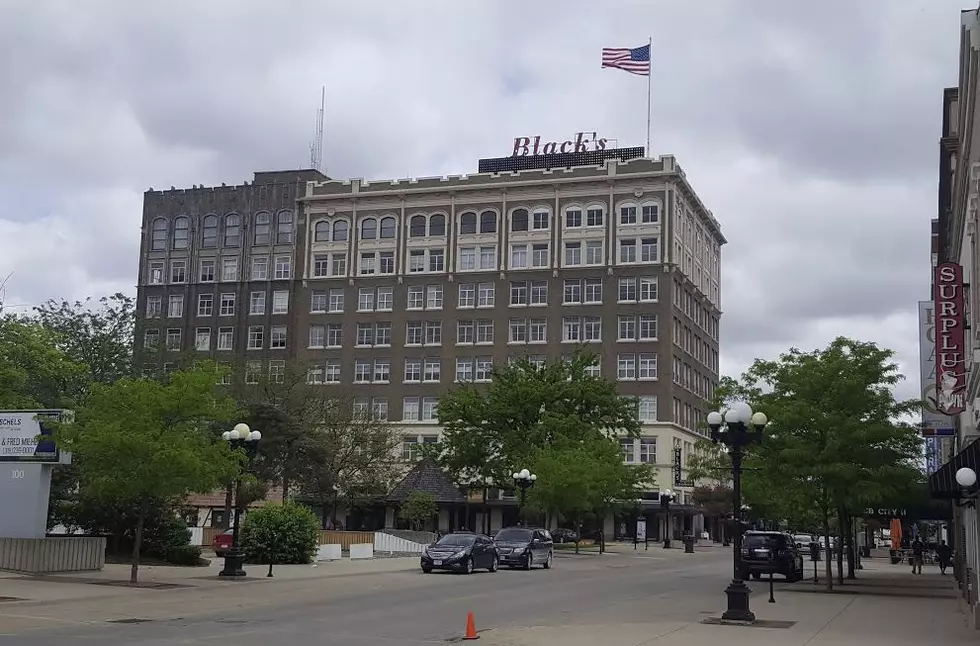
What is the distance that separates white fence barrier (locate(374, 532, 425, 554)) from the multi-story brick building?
36824 mm

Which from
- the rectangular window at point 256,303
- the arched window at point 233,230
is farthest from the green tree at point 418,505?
the arched window at point 233,230

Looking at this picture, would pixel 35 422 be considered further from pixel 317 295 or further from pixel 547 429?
pixel 317 295

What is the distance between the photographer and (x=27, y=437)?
2967cm

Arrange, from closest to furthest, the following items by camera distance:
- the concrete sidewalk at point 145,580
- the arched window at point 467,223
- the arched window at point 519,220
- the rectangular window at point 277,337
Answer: the concrete sidewalk at point 145,580, the arched window at point 519,220, the arched window at point 467,223, the rectangular window at point 277,337

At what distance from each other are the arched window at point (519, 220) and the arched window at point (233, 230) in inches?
1085

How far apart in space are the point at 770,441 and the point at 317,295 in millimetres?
76113

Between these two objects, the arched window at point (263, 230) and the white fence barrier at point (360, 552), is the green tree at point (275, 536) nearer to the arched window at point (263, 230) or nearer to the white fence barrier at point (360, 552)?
the white fence barrier at point (360, 552)

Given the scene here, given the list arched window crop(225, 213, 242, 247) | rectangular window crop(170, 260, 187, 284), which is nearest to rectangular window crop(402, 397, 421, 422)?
arched window crop(225, 213, 242, 247)

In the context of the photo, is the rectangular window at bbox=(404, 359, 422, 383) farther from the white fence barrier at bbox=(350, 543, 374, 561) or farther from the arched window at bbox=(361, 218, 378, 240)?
the white fence barrier at bbox=(350, 543, 374, 561)

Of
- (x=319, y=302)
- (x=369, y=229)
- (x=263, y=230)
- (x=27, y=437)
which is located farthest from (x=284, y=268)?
(x=27, y=437)

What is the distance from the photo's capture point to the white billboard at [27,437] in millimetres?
29328

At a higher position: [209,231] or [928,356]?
[209,231]

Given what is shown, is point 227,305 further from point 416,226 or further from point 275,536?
point 275,536

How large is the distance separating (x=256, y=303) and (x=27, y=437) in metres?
75.9
